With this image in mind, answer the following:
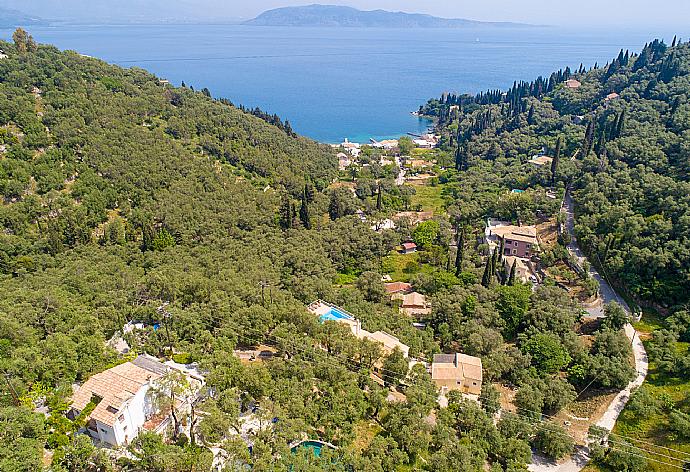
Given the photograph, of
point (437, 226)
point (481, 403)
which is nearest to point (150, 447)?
point (481, 403)

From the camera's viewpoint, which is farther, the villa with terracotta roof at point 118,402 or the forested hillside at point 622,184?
the forested hillside at point 622,184

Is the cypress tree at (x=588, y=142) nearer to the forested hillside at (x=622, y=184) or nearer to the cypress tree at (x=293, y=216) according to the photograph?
the forested hillside at (x=622, y=184)

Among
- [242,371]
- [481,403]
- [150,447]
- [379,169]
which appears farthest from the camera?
[379,169]

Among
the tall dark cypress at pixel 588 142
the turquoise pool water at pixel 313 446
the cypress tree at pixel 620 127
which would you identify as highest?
the cypress tree at pixel 620 127

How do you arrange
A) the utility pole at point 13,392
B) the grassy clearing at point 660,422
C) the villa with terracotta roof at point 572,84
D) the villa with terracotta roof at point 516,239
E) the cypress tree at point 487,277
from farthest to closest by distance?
the villa with terracotta roof at point 572,84 < the villa with terracotta roof at point 516,239 < the cypress tree at point 487,277 < the grassy clearing at point 660,422 < the utility pole at point 13,392

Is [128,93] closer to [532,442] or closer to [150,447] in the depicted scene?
[150,447]

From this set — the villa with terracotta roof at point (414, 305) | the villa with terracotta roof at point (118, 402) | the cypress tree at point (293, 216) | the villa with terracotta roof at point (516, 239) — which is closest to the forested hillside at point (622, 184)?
the villa with terracotta roof at point (516, 239)

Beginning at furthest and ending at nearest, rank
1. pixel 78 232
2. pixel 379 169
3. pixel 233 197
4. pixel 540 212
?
pixel 379 169 → pixel 540 212 → pixel 233 197 → pixel 78 232
